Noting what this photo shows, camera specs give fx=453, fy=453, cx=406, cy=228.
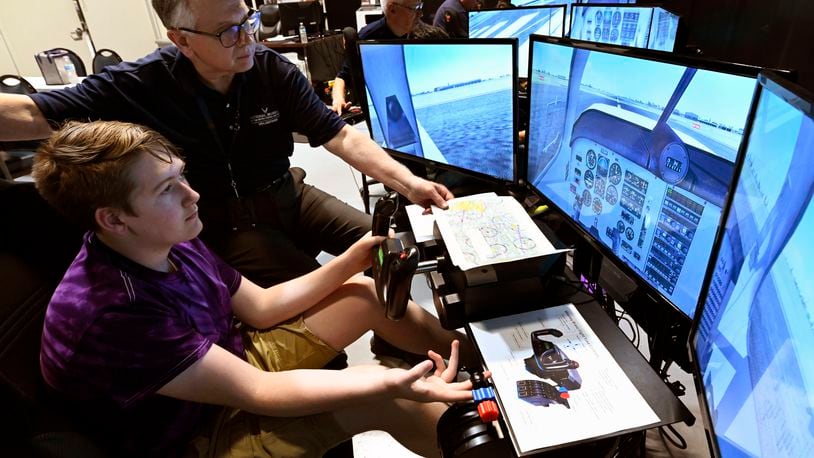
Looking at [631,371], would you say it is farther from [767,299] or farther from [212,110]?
[212,110]

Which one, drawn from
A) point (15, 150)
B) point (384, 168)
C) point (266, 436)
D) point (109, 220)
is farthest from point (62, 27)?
point (266, 436)

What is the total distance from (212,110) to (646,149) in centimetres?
122

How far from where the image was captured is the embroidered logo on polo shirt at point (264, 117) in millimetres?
1475

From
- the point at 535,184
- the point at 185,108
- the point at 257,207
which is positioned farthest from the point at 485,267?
the point at 185,108

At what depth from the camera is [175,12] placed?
1.25 meters

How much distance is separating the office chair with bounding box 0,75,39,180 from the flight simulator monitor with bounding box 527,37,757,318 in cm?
324

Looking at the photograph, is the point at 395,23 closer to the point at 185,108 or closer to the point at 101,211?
the point at 185,108

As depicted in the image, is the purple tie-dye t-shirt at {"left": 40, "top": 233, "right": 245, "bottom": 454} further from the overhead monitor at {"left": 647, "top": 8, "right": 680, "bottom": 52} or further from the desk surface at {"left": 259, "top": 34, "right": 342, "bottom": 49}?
the desk surface at {"left": 259, "top": 34, "right": 342, "bottom": 49}

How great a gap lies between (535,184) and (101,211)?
3.31ft

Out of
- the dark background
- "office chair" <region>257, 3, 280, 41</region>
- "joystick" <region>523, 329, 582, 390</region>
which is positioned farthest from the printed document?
"office chair" <region>257, 3, 280, 41</region>

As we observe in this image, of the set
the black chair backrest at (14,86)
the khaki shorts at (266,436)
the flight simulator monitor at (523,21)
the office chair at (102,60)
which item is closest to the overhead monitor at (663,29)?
the flight simulator monitor at (523,21)

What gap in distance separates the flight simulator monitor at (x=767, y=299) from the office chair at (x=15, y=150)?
3.57 m

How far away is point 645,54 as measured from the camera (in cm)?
76

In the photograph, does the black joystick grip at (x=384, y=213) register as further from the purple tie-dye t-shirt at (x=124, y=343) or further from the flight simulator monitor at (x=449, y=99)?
the purple tie-dye t-shirt at (x=124, y=343)
